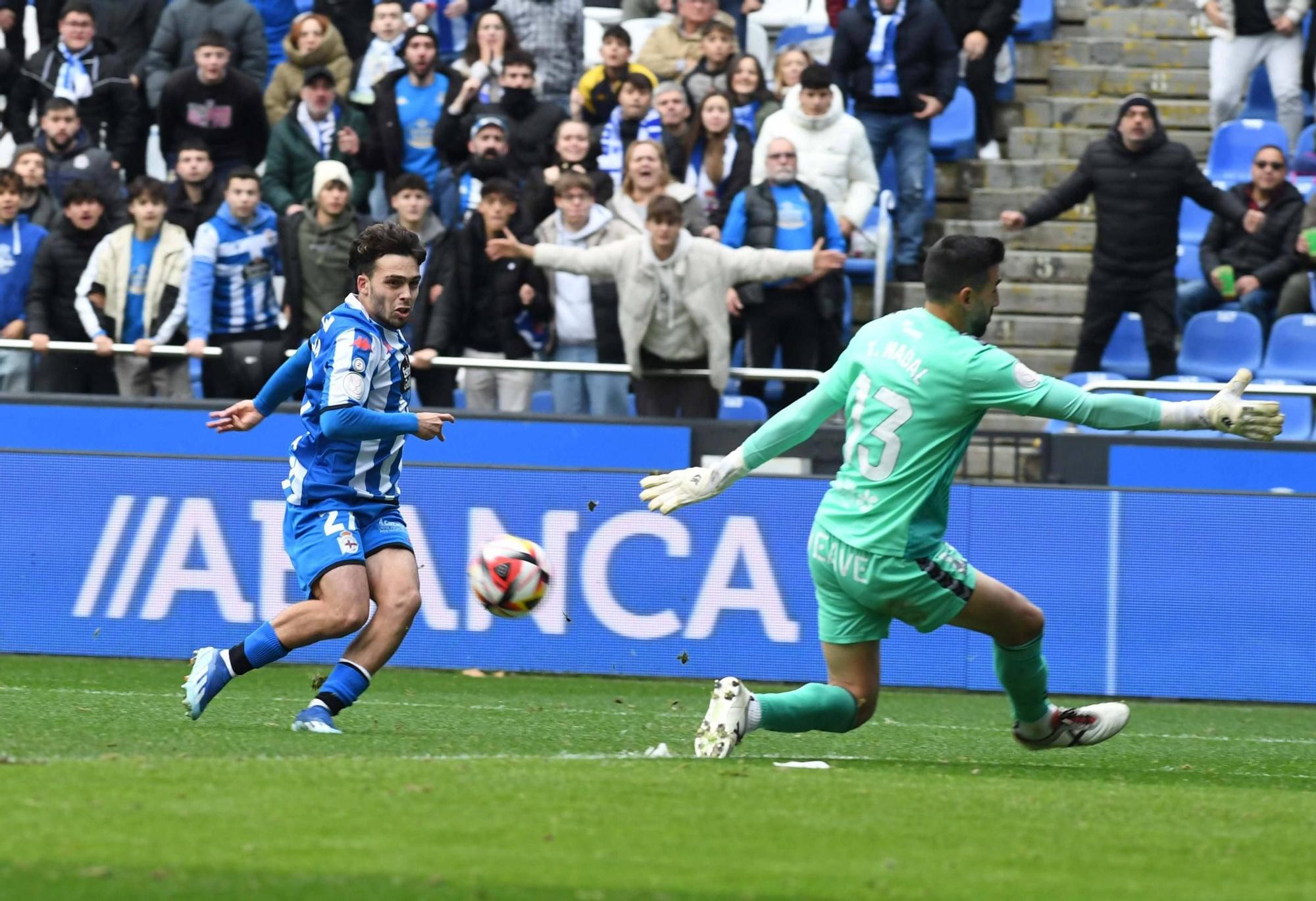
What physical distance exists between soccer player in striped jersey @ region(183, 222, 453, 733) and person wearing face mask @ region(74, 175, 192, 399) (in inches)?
242

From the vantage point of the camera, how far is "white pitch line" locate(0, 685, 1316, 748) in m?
10.4

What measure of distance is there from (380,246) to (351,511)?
42.6 inches

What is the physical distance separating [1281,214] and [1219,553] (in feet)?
12.2

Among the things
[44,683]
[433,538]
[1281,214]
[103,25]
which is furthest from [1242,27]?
[44,683]

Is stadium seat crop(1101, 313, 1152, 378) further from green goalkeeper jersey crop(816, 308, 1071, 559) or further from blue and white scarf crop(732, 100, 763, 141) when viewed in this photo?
green goalkeeper jersey crop(816, 308, 1071, 559)

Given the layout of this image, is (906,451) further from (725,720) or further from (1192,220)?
(1192,220)

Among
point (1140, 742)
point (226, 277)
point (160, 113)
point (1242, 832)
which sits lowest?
point (1140, 742)

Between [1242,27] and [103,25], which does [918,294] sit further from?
[103,25]

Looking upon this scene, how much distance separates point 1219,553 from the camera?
12461 millimetres

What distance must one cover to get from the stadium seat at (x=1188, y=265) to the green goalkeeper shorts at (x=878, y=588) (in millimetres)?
9243

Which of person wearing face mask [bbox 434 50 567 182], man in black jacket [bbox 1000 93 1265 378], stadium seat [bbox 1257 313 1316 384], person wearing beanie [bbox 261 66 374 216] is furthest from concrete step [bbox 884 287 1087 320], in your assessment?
person wearing beanie [bbox 261 66 374 216]

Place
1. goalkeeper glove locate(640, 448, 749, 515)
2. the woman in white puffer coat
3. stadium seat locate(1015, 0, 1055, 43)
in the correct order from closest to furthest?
goalkeeper glove locate(640, 448, 749, 515) < the woman in white puffer coat < stadium seat locate(1015, 0, 1055, 43)

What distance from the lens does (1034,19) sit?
1850 centimetres

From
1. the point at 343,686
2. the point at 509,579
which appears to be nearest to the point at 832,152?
the point at 509,579
